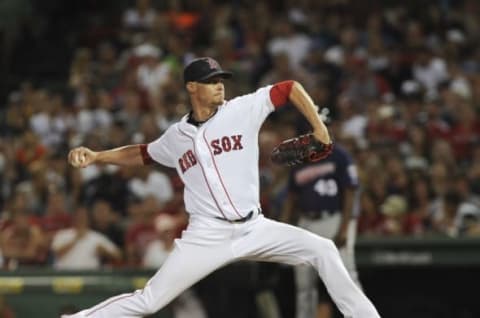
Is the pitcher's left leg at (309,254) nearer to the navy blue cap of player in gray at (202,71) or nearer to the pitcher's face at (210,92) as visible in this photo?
the pitcher's face at (210,92)

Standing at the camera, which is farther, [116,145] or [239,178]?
[116,145]

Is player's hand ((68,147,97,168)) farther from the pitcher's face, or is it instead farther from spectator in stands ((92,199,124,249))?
spectator in stands ((92,199,124,249))

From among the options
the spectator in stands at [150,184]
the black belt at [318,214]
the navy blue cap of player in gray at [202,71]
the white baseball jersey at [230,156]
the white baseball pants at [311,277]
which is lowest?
the white baseball pants at [311,277]

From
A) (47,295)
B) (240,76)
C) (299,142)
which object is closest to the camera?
(299,142)

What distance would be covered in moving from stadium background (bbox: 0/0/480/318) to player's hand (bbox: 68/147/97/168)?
2.52 meters

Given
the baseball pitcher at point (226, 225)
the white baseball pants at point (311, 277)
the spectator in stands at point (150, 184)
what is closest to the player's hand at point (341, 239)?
the white baseball pants at point (311, 277)

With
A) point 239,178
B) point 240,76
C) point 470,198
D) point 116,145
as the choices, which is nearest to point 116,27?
point 240,76

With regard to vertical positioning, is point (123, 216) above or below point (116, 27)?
below

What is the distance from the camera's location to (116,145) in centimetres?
1267

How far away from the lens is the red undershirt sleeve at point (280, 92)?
675 cm

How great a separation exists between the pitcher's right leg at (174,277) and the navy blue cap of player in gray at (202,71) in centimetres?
100

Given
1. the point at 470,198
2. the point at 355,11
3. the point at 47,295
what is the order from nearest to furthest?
the point at 47,295, the point at 470,198, the point at 355,11

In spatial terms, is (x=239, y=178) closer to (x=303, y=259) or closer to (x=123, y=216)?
(x=303, y=259)

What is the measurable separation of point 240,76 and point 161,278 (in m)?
7.41
